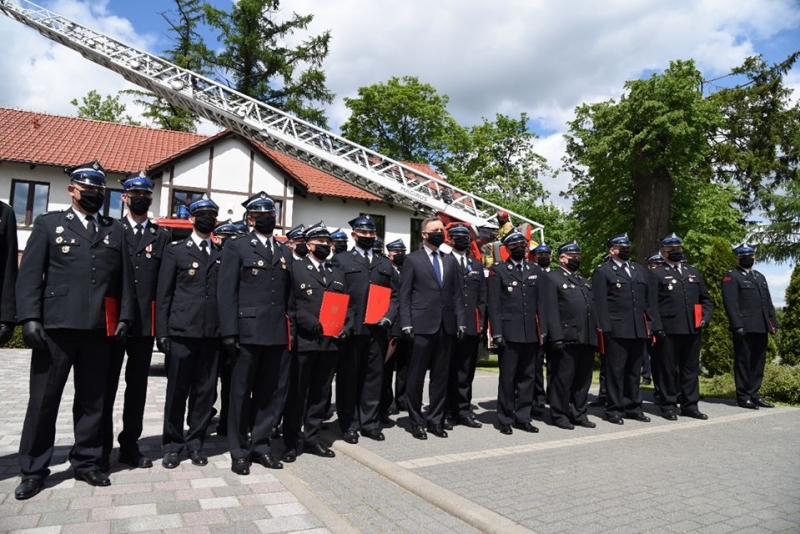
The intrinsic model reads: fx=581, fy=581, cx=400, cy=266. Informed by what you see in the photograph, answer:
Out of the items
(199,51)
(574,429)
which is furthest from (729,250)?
(199,51)

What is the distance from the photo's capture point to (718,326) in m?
11.8

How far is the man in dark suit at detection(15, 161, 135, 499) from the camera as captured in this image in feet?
14.1

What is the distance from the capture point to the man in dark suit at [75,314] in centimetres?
431

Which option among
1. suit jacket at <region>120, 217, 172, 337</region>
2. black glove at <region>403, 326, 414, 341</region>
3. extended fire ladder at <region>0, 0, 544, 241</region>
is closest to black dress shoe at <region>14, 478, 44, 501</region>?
suit jacket at <region>120, 217, 172, 337</region>

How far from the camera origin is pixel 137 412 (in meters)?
5.11

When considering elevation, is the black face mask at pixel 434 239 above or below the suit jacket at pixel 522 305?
above

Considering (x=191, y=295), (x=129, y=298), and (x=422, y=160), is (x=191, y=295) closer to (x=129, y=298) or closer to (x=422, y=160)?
(x=129, y=298)

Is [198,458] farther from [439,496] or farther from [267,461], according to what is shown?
[439,496]

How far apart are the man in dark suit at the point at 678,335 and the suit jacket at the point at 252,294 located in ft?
17.2

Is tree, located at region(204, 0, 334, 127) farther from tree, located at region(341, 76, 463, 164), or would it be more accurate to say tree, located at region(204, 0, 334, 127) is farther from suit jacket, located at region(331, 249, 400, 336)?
suit jacket, located at region(331, 249, 400, 336)

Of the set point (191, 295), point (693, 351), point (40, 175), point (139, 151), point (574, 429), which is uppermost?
point (139, 151)

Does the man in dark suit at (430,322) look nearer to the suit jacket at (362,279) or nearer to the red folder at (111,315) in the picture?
the suit jacket at (362,279)

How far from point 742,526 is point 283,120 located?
1818 cm

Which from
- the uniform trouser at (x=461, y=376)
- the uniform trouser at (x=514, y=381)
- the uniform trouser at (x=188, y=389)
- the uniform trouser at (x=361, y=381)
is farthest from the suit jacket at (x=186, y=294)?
the uniform trouser at (x=514, y=381)
